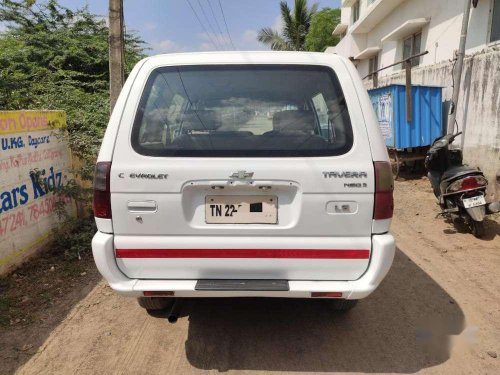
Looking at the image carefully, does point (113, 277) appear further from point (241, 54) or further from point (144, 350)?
point (241, 54)

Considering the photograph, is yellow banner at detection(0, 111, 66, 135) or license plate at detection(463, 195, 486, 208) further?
license plate at detection(463, 195, 486, 208)

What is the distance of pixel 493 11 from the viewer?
332 inches

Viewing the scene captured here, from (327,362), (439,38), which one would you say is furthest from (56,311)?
(439,38)

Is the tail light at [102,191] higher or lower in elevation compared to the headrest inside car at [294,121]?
lower

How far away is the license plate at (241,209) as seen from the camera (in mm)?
2373

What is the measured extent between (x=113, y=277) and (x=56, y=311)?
4.30ft

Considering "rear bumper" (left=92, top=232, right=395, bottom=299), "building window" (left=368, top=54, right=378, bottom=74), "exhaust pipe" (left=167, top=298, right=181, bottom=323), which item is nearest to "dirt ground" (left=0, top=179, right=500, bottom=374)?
"exhaust pipe" (left=167, top=298, right=181, bottom=323)

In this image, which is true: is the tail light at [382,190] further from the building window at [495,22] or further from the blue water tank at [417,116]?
the building window at [495,22]

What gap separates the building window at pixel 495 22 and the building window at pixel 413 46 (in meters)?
4.92

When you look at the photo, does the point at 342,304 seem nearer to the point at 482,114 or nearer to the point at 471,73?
the point at 482,114

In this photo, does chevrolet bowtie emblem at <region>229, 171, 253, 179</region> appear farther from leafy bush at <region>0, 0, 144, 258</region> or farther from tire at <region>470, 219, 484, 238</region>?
tire at <region>470, 219, 484, 238</region>

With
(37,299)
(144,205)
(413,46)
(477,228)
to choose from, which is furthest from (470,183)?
(413,46)

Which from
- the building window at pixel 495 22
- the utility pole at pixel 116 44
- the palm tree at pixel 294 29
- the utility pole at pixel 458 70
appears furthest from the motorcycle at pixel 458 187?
the palm tree at pixel 294 29

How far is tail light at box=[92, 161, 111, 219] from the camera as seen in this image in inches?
92.3
